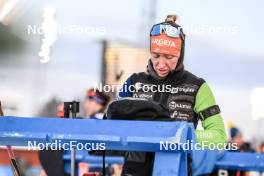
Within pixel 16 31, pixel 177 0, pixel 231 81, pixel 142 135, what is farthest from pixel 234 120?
→ pixel 142 135

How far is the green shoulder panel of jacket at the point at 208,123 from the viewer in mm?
Result: 4430

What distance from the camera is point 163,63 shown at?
4.79 metres

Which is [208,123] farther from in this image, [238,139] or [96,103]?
[238,139]

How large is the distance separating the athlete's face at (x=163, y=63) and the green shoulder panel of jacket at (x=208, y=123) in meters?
0.23

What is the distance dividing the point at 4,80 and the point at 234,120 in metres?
2.36

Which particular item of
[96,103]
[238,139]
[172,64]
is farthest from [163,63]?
[238,139]

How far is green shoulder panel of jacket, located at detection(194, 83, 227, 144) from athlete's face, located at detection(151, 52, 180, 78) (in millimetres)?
230

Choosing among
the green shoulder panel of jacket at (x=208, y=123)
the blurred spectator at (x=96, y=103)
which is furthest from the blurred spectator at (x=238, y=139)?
the green shoulder panel of jacket at (x=208, y=123)

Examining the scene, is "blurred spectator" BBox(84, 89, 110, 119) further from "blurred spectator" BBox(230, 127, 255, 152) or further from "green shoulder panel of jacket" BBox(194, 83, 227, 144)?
"green shoulder panel of jacket" BBox(194, 83, 227, 144)

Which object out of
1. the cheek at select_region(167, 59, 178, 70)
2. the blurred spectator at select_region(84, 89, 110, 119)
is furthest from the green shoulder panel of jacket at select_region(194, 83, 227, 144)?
the blurred spectator at select_region(84, 89, 110, 119)

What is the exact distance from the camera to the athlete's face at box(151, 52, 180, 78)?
480 centimetres

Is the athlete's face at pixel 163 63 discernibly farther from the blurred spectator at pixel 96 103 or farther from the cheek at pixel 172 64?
the blurred spectator at pixel 96 103

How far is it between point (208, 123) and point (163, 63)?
479 mm

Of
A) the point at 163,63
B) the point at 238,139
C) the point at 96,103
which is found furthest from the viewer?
the point at 238,139
